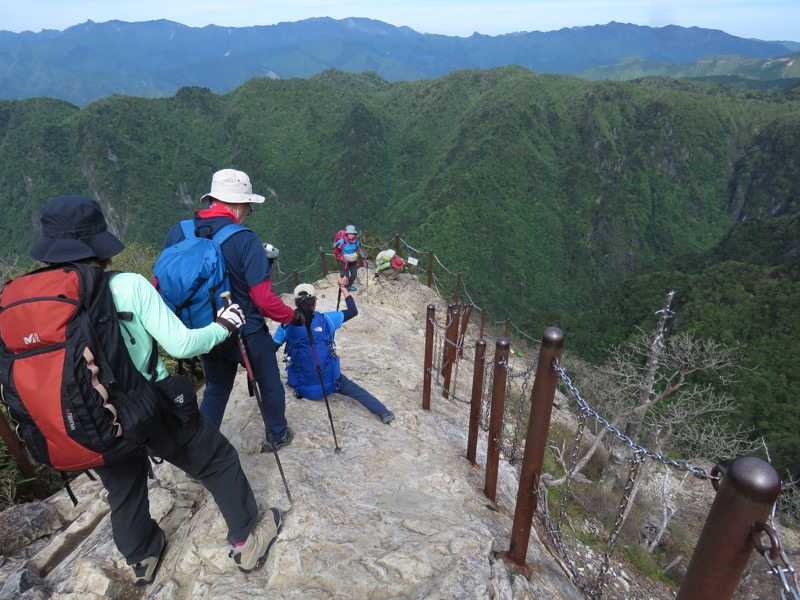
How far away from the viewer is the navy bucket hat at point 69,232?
6.63 ft

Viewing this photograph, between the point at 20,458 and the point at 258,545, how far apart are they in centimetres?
272

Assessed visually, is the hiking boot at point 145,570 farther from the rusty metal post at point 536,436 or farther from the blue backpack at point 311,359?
the rusty metal post at point 536,436

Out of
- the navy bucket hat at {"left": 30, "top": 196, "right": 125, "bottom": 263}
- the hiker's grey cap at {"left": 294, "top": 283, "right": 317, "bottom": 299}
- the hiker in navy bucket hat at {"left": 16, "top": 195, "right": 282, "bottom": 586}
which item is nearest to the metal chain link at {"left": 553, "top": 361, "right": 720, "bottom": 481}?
the hiker in navy bucket hat at {"left": 16, "top": 195, "right": 282, "bottom": 586}

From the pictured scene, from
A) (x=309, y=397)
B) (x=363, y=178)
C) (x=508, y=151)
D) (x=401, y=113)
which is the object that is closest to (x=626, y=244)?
(x=508, y=151)

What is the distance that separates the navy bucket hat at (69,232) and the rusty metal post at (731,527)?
2.66 m

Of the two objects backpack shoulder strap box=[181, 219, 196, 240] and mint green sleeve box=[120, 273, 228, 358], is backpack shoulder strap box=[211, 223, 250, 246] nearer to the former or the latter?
backpack shoulder strap box=[181, 219, 196, 240]

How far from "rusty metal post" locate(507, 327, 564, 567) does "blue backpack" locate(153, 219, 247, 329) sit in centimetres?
216

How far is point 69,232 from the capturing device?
81.6 inches

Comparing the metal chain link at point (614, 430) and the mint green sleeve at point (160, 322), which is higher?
the mint green sleeve at point (160, 322)

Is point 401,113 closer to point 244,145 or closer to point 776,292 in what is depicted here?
point 244,145

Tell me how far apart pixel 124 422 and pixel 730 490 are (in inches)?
98.5

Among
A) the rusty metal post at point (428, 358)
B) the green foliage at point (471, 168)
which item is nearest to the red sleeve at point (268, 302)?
the rusty metal post at point (428, 358)

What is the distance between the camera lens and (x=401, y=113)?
13400 cm

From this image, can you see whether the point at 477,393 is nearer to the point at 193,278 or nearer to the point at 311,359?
the point at 311,359
